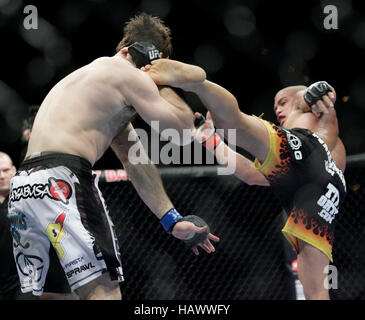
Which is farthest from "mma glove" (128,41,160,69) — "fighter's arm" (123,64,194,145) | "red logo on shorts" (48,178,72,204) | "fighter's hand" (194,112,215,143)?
"red logo on shorts" (48,178,72,204)

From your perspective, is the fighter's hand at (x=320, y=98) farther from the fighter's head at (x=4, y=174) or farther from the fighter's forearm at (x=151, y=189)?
the fighter's head at (x=4, y=174)

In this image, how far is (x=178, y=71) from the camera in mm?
1549

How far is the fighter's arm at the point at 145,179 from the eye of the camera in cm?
167

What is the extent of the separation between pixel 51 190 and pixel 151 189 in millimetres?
422

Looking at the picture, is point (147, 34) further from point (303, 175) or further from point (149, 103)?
point (303, 175)

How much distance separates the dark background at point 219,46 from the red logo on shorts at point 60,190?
Result: 179 centimetres

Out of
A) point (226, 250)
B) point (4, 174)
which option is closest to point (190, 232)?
point (4, 174)

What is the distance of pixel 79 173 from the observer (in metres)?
1.38

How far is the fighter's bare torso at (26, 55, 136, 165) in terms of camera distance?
4.65ft

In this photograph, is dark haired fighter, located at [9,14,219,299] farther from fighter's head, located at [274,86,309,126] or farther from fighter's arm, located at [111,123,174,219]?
fighter's head, located at [274,86,309,126]
